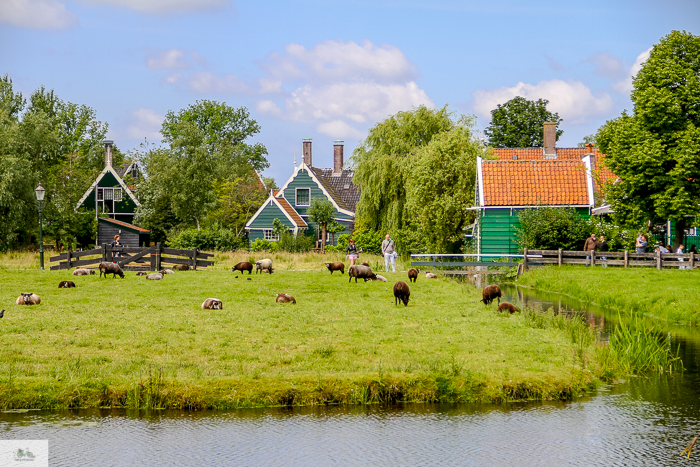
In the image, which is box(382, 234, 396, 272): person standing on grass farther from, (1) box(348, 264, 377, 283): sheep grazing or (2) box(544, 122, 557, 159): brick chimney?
(2) box(544, 122, 557, 159): brick chimney

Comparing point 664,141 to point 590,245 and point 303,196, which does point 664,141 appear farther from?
point 303,196

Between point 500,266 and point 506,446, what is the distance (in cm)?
2731

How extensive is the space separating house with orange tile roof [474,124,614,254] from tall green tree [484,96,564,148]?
1433 inches

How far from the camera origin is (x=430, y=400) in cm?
1099

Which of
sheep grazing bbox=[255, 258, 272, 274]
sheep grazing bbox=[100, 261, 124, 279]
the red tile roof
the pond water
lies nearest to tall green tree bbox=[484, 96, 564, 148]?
the red tile roof

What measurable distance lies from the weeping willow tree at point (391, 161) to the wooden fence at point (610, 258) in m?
13.8

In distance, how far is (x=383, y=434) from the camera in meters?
9.53

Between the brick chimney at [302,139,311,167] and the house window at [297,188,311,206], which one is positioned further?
the brick chimney at [302,139,311,167]

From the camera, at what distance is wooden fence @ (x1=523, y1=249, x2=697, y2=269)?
28.7m

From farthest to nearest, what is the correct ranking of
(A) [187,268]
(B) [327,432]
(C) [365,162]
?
(C) [365,162] < (A) [187,268] < (B) [327,432]

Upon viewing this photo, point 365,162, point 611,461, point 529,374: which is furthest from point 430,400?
point 365,162

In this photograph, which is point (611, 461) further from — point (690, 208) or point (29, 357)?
point (690, 208)

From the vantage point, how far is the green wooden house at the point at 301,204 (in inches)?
2286

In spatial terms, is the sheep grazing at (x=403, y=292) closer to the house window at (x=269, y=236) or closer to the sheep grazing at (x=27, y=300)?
the sheep grazing at (x=27, y=300)
